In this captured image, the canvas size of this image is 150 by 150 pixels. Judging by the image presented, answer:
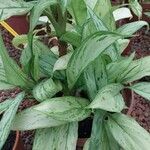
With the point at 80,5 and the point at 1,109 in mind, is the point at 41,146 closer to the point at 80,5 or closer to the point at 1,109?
the point at 1,109

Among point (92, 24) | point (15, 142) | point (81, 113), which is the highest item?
point (92, 24)

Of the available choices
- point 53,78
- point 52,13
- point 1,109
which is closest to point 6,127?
point 1,109

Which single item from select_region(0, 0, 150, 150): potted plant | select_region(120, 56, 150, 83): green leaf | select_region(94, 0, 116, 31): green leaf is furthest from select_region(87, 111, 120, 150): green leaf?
select_region(94, 0, 116, 31): green leaf

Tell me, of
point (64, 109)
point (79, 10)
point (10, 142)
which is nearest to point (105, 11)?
point (79, 10)

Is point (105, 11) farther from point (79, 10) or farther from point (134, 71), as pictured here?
point (134, 71)

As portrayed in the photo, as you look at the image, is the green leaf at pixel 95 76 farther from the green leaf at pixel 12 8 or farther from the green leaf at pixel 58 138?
the green leaf at pixel 12 8
